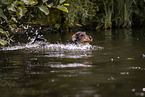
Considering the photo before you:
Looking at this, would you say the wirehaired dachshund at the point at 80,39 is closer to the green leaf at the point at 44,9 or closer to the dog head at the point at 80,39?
the dog head at the point at 80,39

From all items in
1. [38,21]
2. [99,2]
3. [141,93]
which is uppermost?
[99,2]

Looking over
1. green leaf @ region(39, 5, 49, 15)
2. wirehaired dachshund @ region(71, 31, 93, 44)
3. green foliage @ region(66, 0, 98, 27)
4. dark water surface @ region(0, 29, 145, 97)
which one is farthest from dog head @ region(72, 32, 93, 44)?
green foliage @ region(66, 0, 98, 27)

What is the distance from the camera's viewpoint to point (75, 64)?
4094 mm

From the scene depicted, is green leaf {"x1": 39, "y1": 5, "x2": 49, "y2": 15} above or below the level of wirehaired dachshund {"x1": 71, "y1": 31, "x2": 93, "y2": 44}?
above

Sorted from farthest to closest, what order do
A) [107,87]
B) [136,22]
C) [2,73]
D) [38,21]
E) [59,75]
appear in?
[136,22] < [38,21] < [2,73] < [59,75] < [107,87]

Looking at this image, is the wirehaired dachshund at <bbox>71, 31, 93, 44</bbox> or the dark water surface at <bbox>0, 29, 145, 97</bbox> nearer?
the dark water surface at <bbox>0, 29, 145, 97</bbox>

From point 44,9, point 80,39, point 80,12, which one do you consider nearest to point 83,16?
point 80,12

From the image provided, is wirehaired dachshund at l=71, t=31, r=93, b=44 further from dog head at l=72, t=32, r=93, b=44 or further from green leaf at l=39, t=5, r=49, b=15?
green leaf at l=39, t=5, r=49, b=15

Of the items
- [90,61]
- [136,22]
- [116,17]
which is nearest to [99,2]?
[116,17]

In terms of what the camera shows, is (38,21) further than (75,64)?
Yes

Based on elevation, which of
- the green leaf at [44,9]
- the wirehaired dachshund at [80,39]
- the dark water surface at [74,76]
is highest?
the green leaf at [44,9]

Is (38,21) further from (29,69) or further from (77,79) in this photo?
(77,79)

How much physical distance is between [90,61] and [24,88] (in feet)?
5.77

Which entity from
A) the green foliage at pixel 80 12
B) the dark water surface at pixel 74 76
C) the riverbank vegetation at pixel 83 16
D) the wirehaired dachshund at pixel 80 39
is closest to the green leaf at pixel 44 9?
the dark water surface at pixel 74 76
